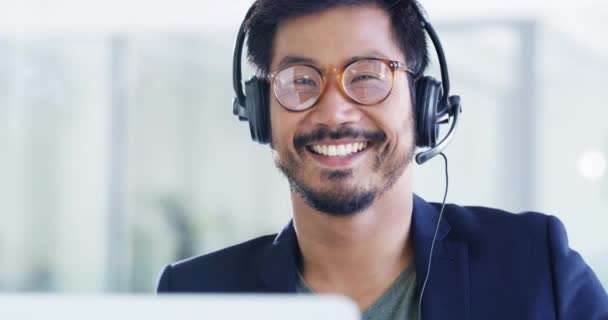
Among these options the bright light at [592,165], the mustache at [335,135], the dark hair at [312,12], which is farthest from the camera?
the bright light at [592,165]

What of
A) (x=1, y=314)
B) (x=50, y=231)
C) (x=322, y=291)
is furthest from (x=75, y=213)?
(x=1, y=314)

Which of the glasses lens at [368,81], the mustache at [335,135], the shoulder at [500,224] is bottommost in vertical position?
the shoulder at [500,224]

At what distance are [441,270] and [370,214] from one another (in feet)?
0.53

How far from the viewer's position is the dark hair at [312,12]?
4.77 ft

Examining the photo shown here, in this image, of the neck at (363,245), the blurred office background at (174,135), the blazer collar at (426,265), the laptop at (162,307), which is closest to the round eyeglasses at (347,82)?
the neck at (363,245)

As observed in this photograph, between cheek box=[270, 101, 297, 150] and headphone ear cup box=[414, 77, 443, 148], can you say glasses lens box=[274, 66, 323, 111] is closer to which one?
cheek box=[270, 101, 297, 150]

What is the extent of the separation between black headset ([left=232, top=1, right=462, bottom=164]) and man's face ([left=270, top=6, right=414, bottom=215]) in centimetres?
3

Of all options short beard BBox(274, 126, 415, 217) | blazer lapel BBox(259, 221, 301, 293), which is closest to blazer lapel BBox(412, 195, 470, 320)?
short beard BBox(274, 126, 415, 217)

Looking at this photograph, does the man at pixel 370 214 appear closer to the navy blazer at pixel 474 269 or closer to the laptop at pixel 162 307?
the navy blazer at pixel 474 269

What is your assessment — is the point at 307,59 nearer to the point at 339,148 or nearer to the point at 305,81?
the point at 305,81

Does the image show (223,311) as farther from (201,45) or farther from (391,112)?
(201,45)

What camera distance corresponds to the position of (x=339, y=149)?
136cm

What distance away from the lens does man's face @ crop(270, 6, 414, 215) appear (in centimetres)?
136

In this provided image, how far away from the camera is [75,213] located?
15.9 ft
